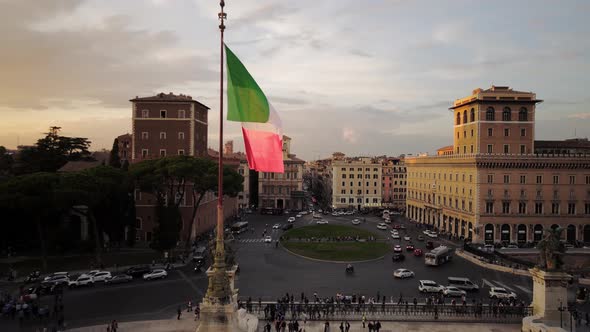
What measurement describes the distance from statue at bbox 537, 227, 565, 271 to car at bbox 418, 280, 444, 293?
11.6 meters

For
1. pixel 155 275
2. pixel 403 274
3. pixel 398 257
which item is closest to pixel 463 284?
pixel 403 274

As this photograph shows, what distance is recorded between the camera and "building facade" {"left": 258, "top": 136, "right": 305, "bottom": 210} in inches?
3762

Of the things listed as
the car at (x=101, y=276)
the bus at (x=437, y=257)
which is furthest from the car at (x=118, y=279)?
the bus at (x=437, y=257)

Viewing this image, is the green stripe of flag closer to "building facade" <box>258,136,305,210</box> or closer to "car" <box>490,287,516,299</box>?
"car" <box>490,287,516,299</box>

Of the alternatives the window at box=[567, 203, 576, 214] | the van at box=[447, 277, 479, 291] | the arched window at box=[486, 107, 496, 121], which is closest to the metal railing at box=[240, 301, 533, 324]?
the van at box=[447, 277, 479, 291]

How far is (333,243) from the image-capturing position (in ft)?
183

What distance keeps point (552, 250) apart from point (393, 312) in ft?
32.4

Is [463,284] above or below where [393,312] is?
below

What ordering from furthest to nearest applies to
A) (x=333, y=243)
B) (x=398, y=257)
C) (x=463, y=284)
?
1. (x=333, y=243)
2. (x=398, y=257)
3. (x=463, y=284)

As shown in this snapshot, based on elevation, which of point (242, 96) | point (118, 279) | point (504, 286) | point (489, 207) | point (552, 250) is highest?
point (242, 96)

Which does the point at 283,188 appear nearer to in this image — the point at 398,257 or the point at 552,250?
the point at 398,257

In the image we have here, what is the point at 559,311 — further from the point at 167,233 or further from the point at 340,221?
the point at 340,221

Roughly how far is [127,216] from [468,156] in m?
44.3

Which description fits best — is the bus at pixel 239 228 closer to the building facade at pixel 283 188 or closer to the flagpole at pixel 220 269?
the building facade at pixel 283 188
